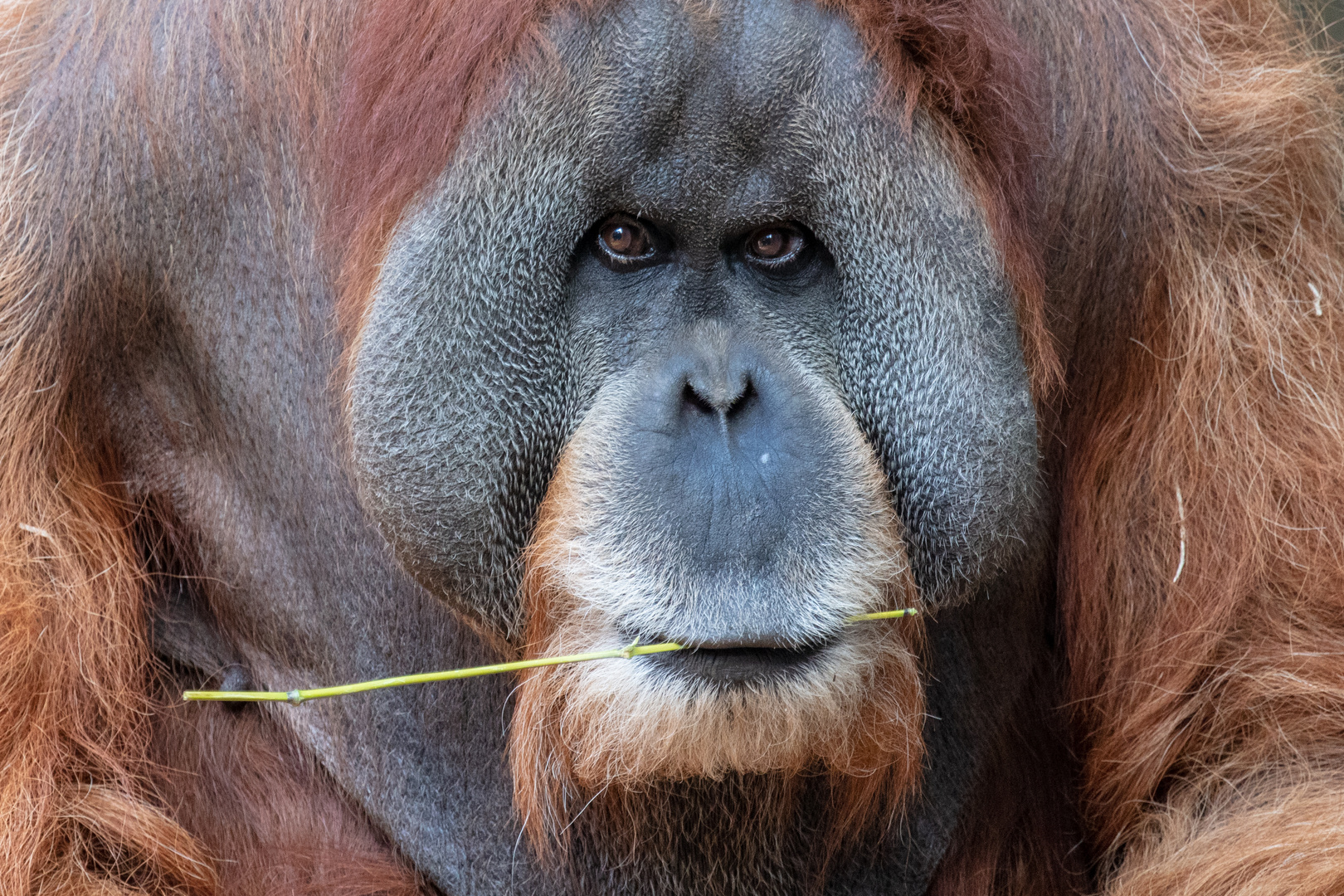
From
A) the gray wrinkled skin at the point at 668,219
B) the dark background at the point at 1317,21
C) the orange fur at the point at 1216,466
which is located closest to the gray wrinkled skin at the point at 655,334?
the gray wrinkled skin at the point at 668,219

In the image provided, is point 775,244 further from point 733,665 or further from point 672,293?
point 733,665

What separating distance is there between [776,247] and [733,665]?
475 mm

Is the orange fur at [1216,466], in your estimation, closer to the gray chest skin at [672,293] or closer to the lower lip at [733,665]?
the gray chest skin at [672,293]

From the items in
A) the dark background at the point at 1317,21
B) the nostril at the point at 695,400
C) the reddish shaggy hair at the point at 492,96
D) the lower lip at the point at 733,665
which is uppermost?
the dark background at the point at 1317,21

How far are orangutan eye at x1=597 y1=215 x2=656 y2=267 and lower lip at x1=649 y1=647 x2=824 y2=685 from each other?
0.45 m

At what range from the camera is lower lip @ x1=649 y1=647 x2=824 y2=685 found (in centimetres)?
144

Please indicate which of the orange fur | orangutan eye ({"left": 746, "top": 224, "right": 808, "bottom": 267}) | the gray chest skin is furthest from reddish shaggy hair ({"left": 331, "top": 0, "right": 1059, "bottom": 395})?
the orange fur

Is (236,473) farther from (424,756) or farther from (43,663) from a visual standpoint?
(424,756)

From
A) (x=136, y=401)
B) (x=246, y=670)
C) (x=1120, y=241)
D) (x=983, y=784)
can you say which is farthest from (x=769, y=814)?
(x=136, y=401)

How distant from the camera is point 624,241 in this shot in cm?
149

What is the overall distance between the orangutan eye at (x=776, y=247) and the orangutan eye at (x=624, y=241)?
0.38 feet

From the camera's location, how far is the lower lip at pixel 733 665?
4.73 feet

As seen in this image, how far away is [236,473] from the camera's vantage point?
73.5 inches

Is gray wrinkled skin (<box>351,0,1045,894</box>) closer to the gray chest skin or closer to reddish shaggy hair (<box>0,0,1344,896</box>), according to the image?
the gray chest skin
